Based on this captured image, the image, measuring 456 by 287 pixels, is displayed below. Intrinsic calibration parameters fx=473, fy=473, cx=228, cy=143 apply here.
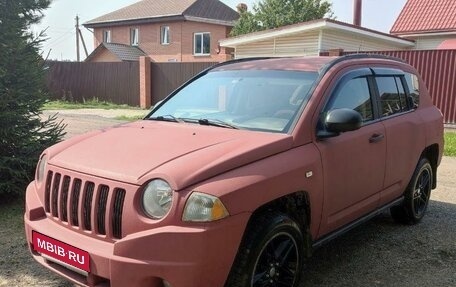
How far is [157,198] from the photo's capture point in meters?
2.78

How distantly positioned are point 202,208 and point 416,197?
136 inches

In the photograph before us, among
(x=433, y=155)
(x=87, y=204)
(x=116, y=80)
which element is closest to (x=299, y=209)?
(x=87, y=204)

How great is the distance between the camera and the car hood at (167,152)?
111 inches

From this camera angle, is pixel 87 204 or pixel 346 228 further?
pixel 346 228

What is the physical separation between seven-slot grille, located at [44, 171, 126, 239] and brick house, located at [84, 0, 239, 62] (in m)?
30.9

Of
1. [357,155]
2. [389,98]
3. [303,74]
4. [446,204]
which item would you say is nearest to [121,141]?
[303,74]

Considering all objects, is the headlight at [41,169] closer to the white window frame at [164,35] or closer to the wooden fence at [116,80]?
the wooden fence at [116,80]

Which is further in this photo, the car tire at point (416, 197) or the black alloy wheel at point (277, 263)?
the car tire at point (416, 197)

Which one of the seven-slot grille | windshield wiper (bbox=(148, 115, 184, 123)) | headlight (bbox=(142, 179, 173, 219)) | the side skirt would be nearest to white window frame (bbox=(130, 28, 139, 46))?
windshield wiper (bbox=(148, 115, 184, 123))

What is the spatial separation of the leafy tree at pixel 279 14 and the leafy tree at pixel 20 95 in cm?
3049

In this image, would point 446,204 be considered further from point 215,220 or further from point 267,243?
point 215,220

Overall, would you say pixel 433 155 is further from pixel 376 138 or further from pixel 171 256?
pixel 171 256

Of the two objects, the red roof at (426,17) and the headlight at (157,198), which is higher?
the red roof at (426,17)

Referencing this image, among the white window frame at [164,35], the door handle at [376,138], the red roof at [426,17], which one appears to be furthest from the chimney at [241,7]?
the door handle at [376,138]
